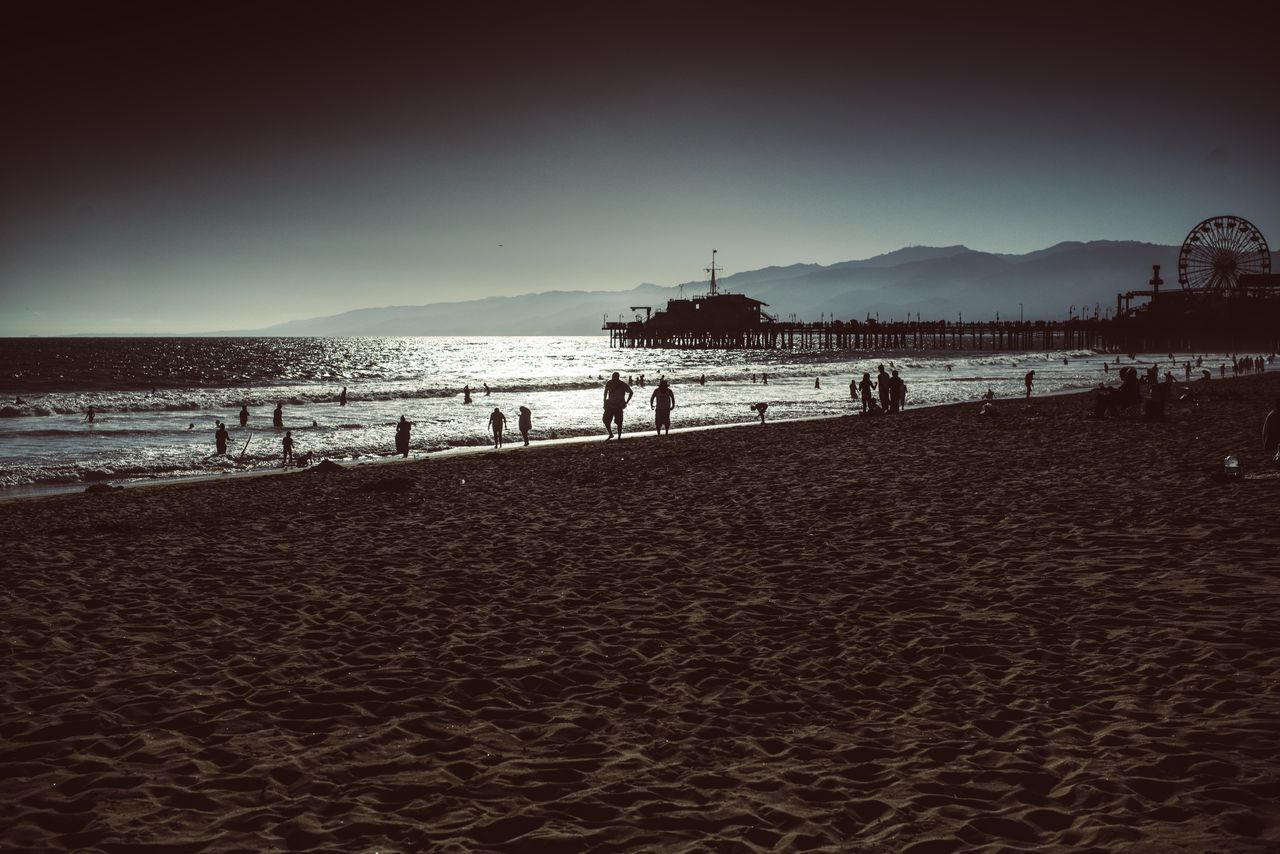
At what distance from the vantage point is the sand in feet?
11.6

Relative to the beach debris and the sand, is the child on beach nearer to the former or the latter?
the sand

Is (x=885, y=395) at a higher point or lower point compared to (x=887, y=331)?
lower

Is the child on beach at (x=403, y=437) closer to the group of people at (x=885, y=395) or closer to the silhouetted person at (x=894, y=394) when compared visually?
the group of people at (x=885, y=395)

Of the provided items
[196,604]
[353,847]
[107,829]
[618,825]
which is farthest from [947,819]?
[196,604]

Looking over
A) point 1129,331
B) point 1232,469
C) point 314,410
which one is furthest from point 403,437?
point 1129,331

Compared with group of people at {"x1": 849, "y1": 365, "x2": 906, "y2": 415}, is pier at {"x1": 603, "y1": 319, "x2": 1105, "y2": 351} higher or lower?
higher

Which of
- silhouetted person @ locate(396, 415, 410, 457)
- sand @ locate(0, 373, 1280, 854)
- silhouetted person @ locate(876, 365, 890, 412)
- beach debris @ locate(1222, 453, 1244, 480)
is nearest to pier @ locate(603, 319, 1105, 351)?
silhouetted person @ locate(876, 365, 890, 412)

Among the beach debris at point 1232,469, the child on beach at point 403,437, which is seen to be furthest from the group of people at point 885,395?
the beach debris at point 1232,469

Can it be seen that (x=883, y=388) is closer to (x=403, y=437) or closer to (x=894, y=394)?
(x=894, y=394)

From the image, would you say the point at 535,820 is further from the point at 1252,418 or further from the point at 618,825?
the point at 1252,418

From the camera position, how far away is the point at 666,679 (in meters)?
5.16

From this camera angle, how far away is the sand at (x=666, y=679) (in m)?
3.55

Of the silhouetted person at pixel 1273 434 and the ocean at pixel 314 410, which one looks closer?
the silhouetted person at pixel 1273 434

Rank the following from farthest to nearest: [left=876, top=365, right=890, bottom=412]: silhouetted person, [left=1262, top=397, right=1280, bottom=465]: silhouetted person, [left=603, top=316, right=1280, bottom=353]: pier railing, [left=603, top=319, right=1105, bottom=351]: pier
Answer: [left=603, top=319, right=1105, bottom=351]: pier → [left=603, top=316, right=1280, bottom=353]: pier railing → [left=876, top=365, right=890, bottom=412]: silhouetted person → [left=1262, top=397, right=1280, bottom=465]: silhouetted person
